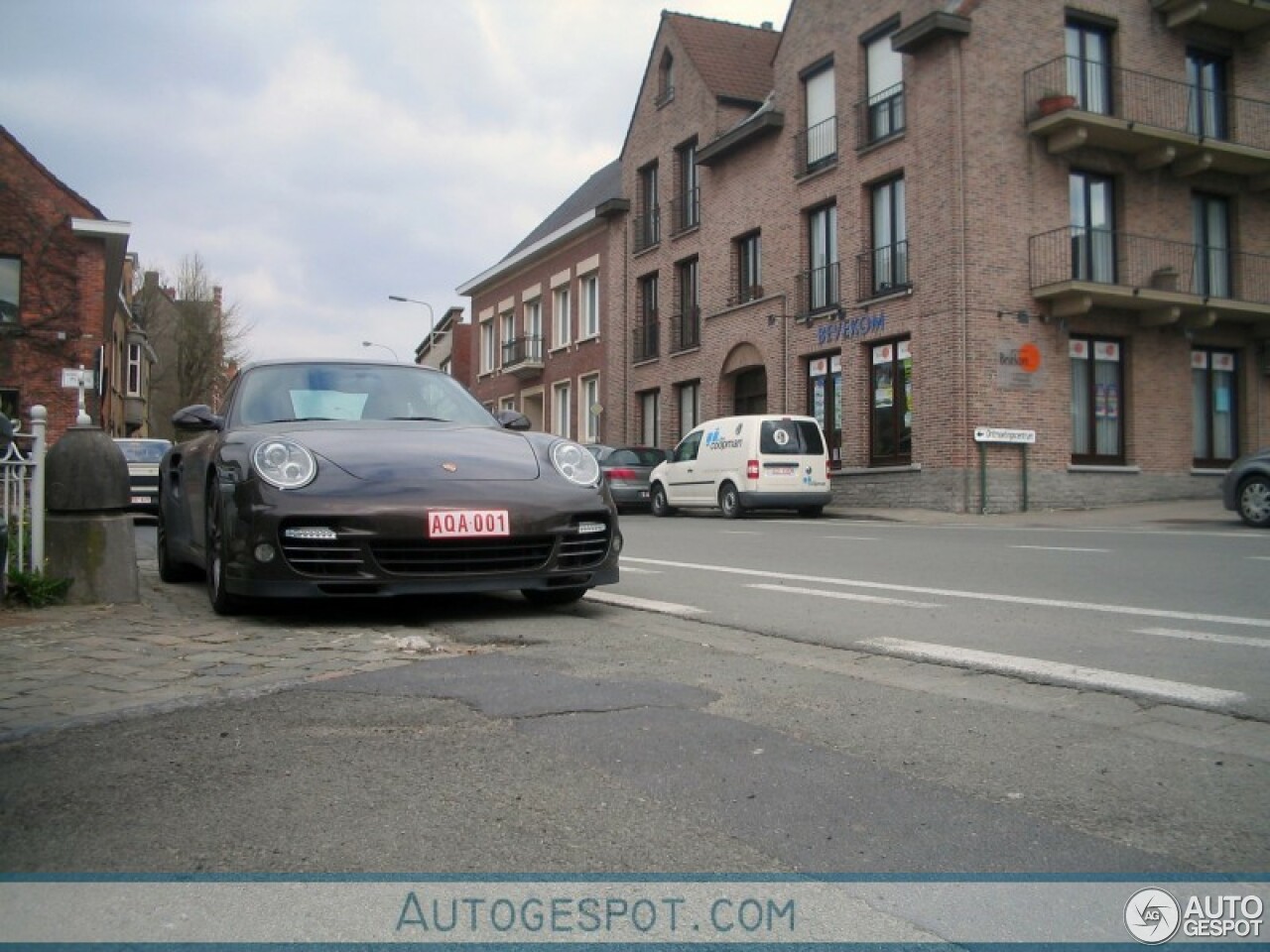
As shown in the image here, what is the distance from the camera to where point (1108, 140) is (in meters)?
21.2

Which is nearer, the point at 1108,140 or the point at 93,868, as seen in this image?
the point at 93,868

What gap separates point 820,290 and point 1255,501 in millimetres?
11757

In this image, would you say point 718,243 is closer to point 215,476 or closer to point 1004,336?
point 1004,336

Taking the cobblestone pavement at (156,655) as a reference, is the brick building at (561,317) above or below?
above

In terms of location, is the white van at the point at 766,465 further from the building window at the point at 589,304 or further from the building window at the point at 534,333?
the building window at the point at 534,333

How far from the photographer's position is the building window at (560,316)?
3800 cm

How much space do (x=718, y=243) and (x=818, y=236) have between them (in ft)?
13.4

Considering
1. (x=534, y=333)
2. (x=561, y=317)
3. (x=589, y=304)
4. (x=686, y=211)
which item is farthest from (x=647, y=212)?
(x=534, y=333)

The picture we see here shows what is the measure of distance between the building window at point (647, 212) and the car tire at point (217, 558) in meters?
27.1

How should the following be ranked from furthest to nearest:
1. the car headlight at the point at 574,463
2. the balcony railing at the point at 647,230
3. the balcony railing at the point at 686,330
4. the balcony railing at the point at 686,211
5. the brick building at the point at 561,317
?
1. the brick building at the point at 561,317
2. the balcony railing at the point at 647,230
3. the balcony railing at the point at 686,211
4. the balcony railing at the point at 686,330
5. the car headlight at the point at 574,463

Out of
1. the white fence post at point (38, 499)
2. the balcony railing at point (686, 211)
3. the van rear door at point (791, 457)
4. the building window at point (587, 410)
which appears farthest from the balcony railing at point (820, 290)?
the white fence post at point (38, 499)

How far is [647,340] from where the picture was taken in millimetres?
32219

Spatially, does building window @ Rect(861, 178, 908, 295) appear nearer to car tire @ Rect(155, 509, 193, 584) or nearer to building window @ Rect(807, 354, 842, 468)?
building window @ Rect(807, 354, 842, 468)

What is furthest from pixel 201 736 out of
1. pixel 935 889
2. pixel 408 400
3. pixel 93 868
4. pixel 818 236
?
pixel 818 236
